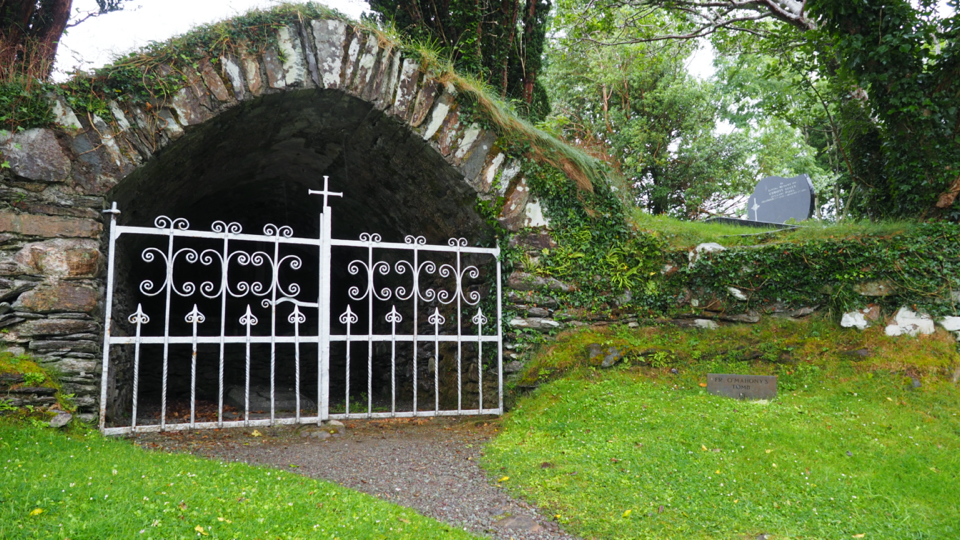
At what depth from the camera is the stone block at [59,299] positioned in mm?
4027

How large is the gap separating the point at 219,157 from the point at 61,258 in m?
1.92

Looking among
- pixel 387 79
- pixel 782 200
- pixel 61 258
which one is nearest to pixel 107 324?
pixel 61 258

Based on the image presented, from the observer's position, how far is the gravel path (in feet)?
10.3

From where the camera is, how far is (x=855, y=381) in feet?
15.3

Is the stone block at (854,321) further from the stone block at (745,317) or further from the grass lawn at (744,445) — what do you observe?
the stone block at (745,317)

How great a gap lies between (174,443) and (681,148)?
14457 mm

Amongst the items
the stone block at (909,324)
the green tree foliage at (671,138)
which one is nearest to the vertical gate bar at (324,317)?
the stone block at (909,324)

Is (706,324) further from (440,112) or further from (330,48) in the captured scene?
(330,48)

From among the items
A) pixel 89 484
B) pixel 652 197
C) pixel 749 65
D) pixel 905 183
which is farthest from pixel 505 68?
pixel 749 65

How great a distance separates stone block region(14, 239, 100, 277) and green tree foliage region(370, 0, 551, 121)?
377cm

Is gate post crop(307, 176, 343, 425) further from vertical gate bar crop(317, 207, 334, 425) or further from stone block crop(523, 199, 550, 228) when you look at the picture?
stone block crop(523, 199, 550, 228)

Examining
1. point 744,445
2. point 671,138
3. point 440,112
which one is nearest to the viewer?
point 744,445

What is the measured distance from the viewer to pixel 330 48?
5.01m

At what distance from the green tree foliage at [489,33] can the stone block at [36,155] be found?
11.4 ft
